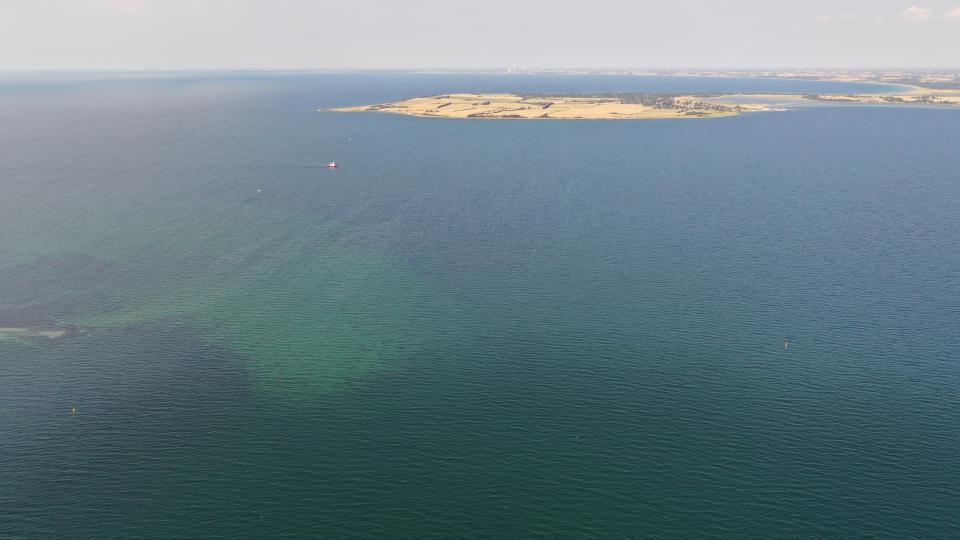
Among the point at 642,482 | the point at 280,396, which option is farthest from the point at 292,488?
the point at 642,482

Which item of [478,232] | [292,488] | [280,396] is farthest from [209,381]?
[478,232]

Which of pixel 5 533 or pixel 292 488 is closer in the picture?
pixel 5 533

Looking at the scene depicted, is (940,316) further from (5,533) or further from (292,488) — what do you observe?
(5,533)

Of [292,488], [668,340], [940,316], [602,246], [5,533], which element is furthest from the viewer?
[602,246]

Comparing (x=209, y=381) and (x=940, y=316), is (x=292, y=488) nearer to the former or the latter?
(x=209, y=381)

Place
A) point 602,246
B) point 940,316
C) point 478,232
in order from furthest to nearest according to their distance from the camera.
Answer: point 478,232
point 602,246
point 940,316

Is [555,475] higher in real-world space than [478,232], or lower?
lower

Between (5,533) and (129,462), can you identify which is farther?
(129,462)

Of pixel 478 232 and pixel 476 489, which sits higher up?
pixel 478 232

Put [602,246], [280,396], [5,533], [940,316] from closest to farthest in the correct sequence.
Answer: [5,533] < [280,396] < [940,316] < [602,246]
